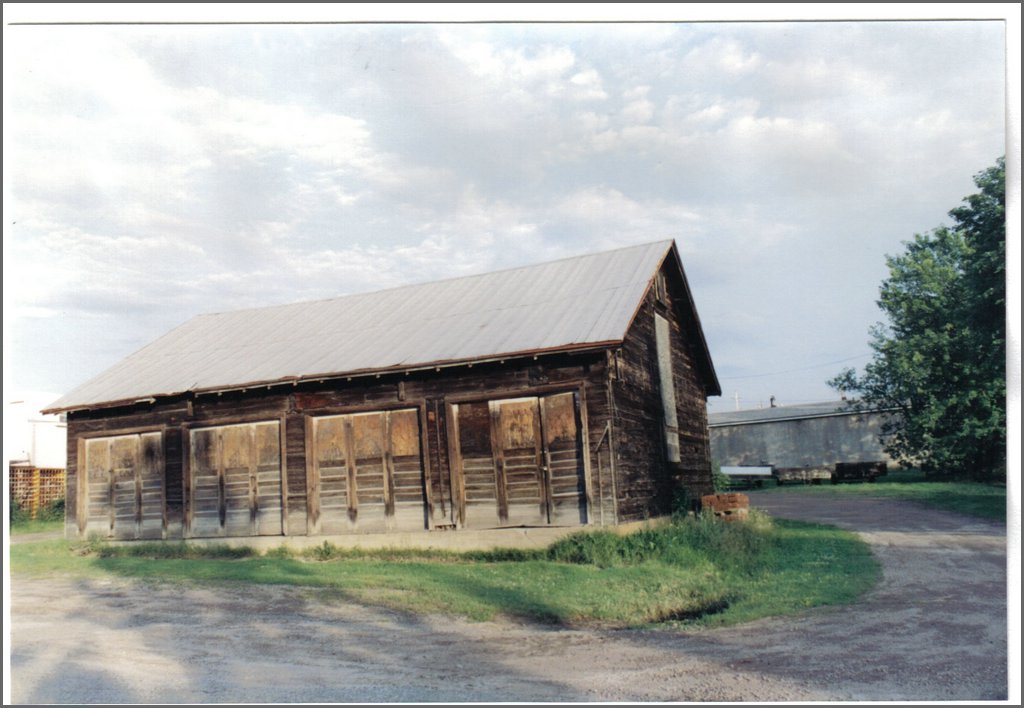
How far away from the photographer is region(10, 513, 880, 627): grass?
10602 millimetres

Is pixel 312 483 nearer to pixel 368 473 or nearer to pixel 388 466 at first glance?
pixel 368 473

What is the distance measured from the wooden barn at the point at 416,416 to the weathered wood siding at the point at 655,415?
0.07 m

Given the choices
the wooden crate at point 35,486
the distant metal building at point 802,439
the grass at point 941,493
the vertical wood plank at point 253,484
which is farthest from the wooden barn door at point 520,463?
the distant metal building at point 802,439

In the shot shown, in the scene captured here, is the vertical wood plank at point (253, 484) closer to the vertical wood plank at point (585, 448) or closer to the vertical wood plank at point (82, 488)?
the vertical wood plank at point (82, 488)

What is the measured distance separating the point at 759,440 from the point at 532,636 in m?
43.4

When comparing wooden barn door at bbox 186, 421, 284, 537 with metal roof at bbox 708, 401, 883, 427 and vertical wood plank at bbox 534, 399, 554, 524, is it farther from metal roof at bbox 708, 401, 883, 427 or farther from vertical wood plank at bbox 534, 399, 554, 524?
metal roof at bbox 708, 401, 883, 427

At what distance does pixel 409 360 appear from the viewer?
15.8m

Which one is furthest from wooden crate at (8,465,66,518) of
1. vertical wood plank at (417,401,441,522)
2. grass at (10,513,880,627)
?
vertical wood plank at (417,401,441,522)

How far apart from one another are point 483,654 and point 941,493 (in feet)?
79.0

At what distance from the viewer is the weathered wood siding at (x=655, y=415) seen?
15.2 m

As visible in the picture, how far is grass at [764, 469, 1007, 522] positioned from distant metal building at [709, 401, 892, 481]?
5554 millimetres

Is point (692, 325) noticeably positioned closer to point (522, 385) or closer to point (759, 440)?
point (522, 385)

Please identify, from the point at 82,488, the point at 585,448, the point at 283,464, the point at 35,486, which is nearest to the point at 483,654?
the point at 585,448

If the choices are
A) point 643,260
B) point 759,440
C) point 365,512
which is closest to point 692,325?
point 643,260
